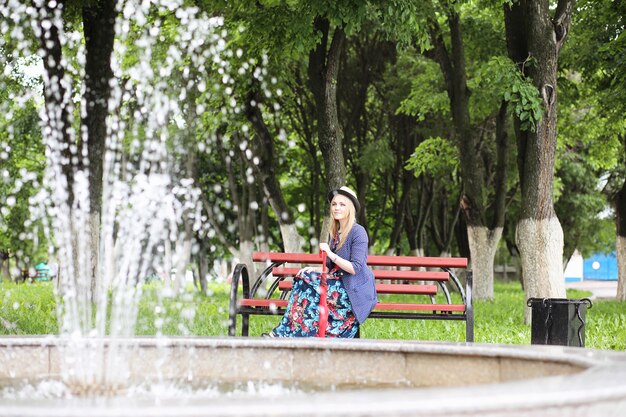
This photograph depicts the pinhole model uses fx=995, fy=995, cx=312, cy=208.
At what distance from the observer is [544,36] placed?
13.6 m

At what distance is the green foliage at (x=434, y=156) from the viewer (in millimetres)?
24250

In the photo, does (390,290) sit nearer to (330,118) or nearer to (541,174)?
(541,174)

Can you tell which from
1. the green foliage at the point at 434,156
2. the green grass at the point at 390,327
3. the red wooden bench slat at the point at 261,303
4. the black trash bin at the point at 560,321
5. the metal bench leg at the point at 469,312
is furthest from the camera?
the green foliage at the point at 434,156

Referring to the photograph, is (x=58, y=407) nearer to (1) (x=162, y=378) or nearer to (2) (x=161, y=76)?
(1) (x=162, y=378)

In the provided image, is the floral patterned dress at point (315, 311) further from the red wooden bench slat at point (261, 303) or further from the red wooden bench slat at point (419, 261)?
the red wooden bench slat at point (419, 261)

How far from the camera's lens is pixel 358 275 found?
25.8ft

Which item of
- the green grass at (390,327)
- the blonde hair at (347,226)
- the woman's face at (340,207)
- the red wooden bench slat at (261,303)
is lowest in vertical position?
the green grass at (390,327)

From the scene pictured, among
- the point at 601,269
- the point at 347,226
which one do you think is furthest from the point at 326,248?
the point at 601,269

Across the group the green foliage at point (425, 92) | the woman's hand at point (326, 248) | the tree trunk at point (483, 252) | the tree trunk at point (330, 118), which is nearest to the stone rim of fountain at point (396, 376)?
the woman's hand at point (326, 248)

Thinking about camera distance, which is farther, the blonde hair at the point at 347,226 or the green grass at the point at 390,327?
the green grass at the point at 390,327

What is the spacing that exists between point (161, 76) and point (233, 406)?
21.5 metres

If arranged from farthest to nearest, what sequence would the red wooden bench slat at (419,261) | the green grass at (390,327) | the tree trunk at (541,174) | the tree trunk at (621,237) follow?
the tree trunk at (621,237)
the tree trunk at (541,174)
the green grass at (390,327)
the red wooden bench slat at (419,261)

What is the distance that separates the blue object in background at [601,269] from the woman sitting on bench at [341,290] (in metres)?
71.3

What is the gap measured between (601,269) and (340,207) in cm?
7365
